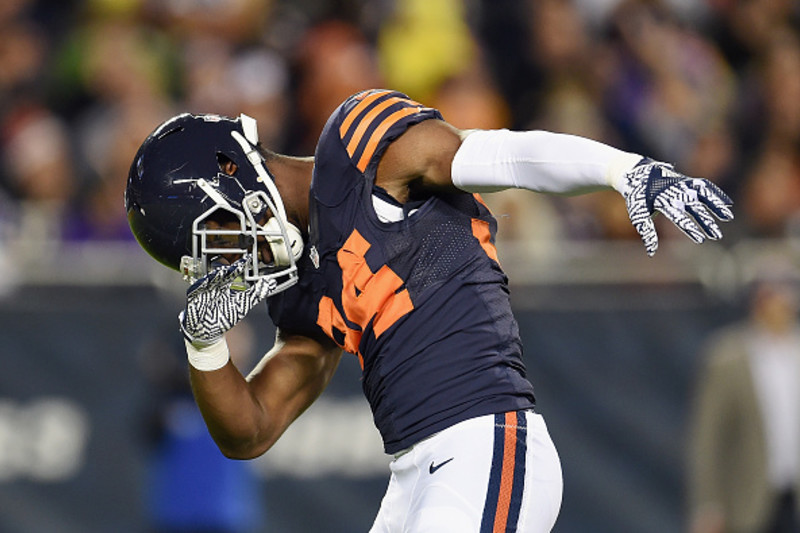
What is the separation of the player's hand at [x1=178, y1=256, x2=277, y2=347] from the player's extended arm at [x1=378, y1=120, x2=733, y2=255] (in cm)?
39

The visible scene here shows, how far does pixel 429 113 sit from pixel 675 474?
417 centimetres

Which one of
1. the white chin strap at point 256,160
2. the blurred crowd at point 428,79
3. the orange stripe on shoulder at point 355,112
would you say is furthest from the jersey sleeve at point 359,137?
the blurred crowd at point 428,79

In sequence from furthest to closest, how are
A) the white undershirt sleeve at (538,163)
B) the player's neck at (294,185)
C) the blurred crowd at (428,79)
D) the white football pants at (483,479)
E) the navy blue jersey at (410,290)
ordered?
the blurred crowd at (428,79)
the player's neck at (294,185)
the navy blue jersey at (410,290)
the white football pants at (483,479)
the white undershirt sleeve at (538,163)

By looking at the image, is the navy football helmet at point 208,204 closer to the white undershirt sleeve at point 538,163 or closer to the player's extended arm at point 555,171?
the player's extended arm at point 555,171

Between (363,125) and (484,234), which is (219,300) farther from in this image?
(484,234)

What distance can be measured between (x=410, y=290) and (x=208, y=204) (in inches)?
20.8

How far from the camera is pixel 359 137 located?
305cm

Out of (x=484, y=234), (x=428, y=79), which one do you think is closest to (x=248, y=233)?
(x=484, y=234)

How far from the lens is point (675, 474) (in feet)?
22.2

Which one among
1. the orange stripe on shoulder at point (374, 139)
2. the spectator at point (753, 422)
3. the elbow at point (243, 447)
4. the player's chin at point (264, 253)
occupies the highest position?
the orange stripe on shoulder at point (374, 139)

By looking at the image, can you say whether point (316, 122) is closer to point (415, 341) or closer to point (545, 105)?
point (545, 105)

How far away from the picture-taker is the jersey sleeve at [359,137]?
3.03m

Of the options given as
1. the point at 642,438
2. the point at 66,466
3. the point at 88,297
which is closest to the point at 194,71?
the point at 88,297

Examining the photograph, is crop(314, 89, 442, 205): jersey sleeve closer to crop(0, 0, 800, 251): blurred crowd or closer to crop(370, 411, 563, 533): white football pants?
crop(370, 411, 563, 533): white football pants
